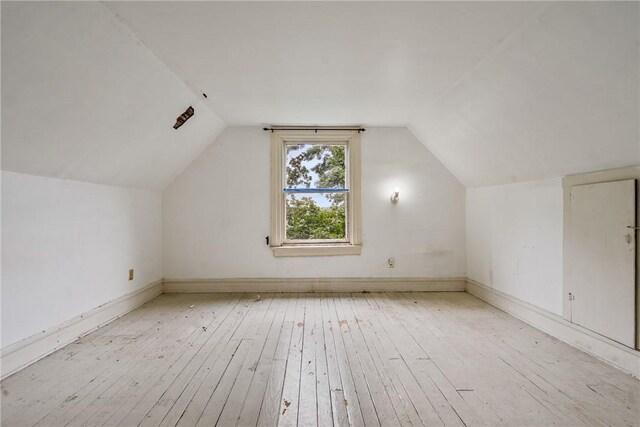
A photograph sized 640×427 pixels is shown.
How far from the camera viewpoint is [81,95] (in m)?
1.99

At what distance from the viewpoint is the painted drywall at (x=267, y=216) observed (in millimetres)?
4094

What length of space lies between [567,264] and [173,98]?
11.9ft

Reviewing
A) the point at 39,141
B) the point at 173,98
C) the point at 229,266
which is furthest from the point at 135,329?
the point at 173,98

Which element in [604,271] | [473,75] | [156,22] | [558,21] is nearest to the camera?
[558,21]

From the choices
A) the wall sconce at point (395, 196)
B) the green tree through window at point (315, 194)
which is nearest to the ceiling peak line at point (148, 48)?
the green tree through window at point (315, 194)

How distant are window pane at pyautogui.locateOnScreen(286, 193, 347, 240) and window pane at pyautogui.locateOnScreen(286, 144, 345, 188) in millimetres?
164

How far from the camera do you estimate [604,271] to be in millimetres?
2240

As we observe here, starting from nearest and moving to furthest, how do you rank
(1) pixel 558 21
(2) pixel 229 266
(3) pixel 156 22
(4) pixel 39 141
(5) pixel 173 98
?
(1) pixel 558 21 < (3) pixel 156 22 < (4) pixel 39 141 < (5) pixel 173 98 < (2) pixel 229 266

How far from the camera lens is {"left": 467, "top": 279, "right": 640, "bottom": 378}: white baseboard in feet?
6.81

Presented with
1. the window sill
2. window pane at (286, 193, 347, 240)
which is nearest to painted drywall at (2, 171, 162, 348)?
the window sill

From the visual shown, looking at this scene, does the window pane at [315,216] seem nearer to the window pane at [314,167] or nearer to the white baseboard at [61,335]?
the window pane at [314,167]

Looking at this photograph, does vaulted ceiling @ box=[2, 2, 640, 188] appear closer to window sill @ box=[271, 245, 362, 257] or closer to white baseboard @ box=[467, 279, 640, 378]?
white baseboard @ box=[467, 279, 640, 378]

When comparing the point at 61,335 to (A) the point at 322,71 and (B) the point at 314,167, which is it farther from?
(B) the point at 314,167

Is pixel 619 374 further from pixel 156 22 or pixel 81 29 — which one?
pixel 81 29
